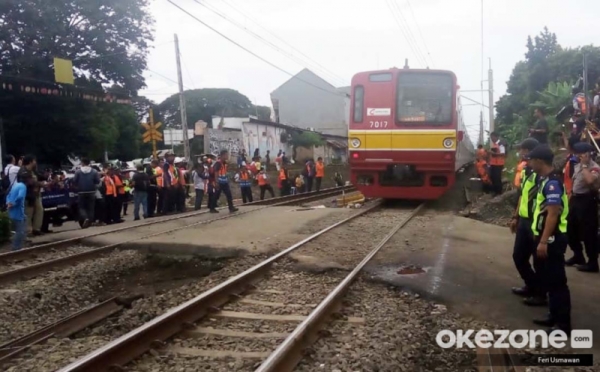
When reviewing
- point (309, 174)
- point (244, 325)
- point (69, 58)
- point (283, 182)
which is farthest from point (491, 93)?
point (244, 325)

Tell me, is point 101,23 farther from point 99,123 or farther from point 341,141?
point 341,141

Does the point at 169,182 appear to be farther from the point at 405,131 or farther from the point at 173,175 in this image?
the point at 405,131

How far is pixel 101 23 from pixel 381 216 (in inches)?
880

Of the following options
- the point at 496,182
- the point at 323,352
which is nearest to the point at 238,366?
the point at 323,352

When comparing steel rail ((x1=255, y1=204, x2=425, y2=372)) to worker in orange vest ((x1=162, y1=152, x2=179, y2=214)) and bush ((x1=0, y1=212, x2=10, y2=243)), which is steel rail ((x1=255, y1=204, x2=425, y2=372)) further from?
worker in orange vest ((x1=162, y1=152, x2=179, y2=214))

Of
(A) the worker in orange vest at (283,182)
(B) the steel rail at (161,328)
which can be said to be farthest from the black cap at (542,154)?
(A) the worker in orange vest at (283,182)

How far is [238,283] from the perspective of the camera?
680 centimetres

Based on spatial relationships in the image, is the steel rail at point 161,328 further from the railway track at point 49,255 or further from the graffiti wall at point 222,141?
the graffiti wall at point 222,141

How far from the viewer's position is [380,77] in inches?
560

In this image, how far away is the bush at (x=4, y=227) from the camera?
35.9ft

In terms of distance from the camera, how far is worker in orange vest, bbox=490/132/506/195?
1527 cm

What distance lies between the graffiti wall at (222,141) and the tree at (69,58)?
5.92 meters

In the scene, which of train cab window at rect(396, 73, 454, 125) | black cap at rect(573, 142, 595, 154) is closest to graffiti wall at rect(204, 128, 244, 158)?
train cab window at rect(396, 73, 454, 125)

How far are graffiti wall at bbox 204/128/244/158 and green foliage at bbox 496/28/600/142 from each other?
635 inches
